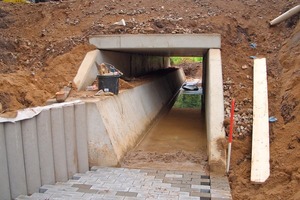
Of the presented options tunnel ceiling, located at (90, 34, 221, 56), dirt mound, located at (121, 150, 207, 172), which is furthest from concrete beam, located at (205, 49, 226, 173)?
tunnel ceiling, located at (90, 34, 221, 56)

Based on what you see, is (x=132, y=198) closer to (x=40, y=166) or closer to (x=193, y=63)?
(x=40, y=166)

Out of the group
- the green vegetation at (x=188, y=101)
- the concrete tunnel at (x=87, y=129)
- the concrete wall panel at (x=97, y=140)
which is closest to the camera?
the concrete tunnel at (x=87, y=129)

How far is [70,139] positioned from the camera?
549 cm

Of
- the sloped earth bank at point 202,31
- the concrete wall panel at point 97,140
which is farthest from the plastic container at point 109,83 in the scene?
the sloped earth bank at point 202,31

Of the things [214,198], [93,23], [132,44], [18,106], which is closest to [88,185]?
[214,198]

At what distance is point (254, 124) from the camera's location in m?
6.29

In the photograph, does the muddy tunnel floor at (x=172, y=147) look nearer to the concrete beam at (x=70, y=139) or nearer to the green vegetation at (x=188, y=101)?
the concrete beam at (x=70, y=139)

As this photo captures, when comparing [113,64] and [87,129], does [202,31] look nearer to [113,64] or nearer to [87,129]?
[113,64]

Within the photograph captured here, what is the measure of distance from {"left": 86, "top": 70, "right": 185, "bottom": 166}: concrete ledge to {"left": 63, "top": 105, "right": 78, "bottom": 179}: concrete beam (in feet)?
1.26

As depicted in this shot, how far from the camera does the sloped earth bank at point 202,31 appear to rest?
5.58m

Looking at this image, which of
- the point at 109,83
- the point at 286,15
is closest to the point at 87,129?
the point at 109,83

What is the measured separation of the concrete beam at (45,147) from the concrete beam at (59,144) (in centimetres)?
10

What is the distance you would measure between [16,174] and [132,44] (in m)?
5.43

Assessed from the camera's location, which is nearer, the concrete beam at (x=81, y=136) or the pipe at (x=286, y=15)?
the concrete beam at (x=81, y=136)
